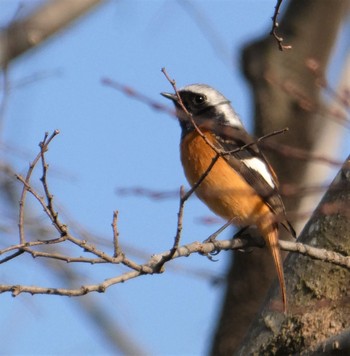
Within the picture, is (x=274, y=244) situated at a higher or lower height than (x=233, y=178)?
lower

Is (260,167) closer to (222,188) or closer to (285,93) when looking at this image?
(222,188)

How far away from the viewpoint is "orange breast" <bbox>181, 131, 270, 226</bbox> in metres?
6.38

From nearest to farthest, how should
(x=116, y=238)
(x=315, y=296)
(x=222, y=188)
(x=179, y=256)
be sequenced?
1. (x=116, y=238)
2. (x=179, y=256)
3. (x=315, y=296)
4. (x=222, y=188)

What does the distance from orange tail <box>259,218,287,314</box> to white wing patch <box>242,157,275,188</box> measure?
55 centimetres

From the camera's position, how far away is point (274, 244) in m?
5.28

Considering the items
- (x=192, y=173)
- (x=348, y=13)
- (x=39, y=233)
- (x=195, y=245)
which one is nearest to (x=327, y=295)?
(x=195, y=245)

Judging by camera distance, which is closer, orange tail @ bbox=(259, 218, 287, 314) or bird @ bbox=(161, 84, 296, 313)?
orange tail @ bbox=(259, 218, 287, 314)

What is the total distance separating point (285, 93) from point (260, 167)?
1.75 m

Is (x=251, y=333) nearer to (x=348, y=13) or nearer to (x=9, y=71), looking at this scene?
(x=9, y=71)

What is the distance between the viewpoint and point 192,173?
263 inches

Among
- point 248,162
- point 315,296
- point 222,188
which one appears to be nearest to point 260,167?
point 248,162

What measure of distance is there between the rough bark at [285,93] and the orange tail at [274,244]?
2116 millimetres

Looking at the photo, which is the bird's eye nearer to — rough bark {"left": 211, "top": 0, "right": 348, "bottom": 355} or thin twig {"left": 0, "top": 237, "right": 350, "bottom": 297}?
rough bark {"left": 211, "top": 0, "right": 348, "bottom": 355}

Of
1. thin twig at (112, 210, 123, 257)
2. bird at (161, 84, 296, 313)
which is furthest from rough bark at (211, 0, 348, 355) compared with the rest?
thin twig at (112, 210, 123, 257)
